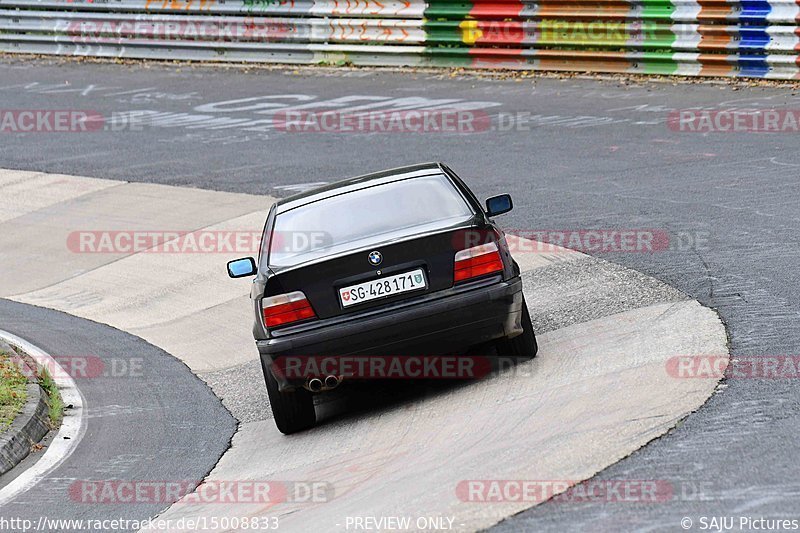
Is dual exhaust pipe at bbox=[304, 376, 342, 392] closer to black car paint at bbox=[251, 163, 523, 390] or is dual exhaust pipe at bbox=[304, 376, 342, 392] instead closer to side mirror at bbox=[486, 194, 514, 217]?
black car paint at bbox=[251, 163, 523, 390]

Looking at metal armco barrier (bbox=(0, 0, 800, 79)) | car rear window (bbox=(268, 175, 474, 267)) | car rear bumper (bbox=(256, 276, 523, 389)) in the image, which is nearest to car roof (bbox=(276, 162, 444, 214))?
car rear window (bbox=(268, 175, 474, 267))

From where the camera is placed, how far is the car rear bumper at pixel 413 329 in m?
7.40

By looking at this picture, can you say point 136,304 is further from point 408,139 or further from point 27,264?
point 408,139

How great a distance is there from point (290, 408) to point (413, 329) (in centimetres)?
98

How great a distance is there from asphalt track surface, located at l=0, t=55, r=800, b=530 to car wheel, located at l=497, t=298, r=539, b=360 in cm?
128

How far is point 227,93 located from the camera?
67.4ft

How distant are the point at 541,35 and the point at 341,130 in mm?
4108

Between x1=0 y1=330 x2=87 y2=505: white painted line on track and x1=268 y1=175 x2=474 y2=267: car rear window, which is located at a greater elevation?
x1=268 y1=175 x2=474 y2=267: car rear window

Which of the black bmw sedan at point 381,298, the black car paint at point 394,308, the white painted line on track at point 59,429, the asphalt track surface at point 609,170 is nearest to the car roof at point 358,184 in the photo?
the black bmw sedan at point 381,298

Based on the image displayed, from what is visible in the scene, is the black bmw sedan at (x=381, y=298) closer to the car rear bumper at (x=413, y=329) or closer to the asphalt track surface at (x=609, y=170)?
the car rear bumper at (x=413, y=329)

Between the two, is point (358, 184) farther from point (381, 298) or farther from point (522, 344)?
point (522, 344)

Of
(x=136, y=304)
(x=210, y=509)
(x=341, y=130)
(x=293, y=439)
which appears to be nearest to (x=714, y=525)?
(x=210, y=509)

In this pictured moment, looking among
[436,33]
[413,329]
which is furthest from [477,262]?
[436,33]

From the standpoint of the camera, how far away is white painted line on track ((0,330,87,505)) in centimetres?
739
